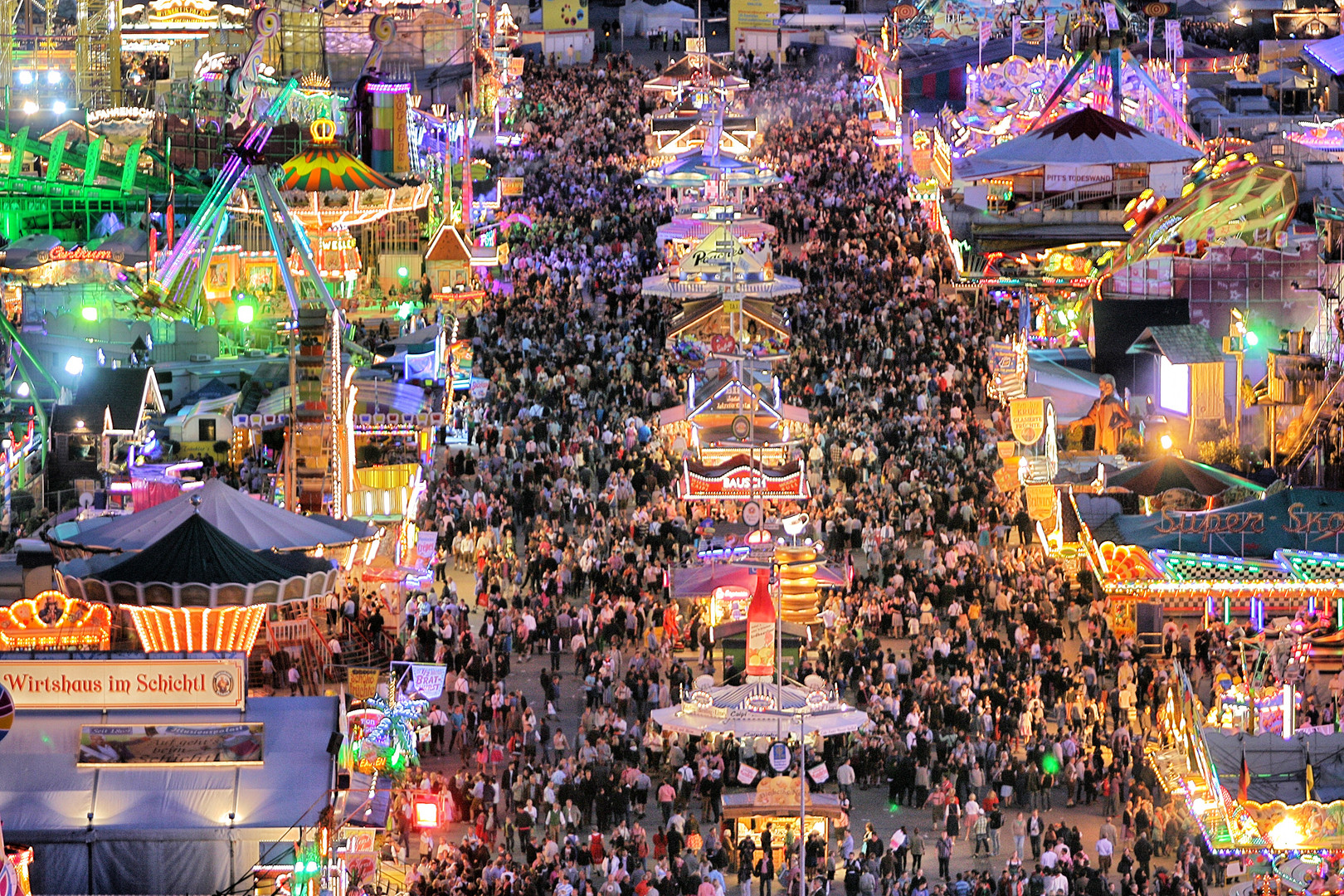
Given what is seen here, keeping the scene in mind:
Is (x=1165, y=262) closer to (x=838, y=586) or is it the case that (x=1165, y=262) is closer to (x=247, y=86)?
(x=838, y=586)

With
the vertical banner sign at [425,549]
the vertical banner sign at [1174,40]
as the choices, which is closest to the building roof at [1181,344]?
the vertical banner sign at [425,549]

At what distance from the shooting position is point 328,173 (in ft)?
228

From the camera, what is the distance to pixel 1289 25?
9562 centimetres

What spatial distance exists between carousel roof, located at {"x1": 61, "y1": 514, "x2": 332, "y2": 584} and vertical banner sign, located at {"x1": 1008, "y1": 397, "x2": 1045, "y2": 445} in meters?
17.2

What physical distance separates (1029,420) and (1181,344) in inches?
220

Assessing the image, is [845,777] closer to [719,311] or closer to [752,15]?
[719,311]

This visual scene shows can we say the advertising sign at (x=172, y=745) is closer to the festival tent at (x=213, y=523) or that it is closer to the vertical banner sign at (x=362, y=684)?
the festival tent at (x=213, y=523)

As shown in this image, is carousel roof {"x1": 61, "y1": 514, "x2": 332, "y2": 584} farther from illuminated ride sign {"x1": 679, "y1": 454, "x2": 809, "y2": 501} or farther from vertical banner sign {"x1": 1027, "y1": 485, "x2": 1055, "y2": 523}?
vertical banner sign {"x1": 1027, "y1": 485, "x2": 1055, "y2": 523}

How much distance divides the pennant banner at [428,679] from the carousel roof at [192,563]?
3.05m

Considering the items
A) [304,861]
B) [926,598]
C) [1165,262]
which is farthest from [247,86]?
[304,861]

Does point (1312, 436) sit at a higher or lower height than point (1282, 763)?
higher

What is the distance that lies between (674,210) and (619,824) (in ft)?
130

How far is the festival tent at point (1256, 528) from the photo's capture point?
40.7m

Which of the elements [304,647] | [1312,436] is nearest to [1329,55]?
[1312,436]
